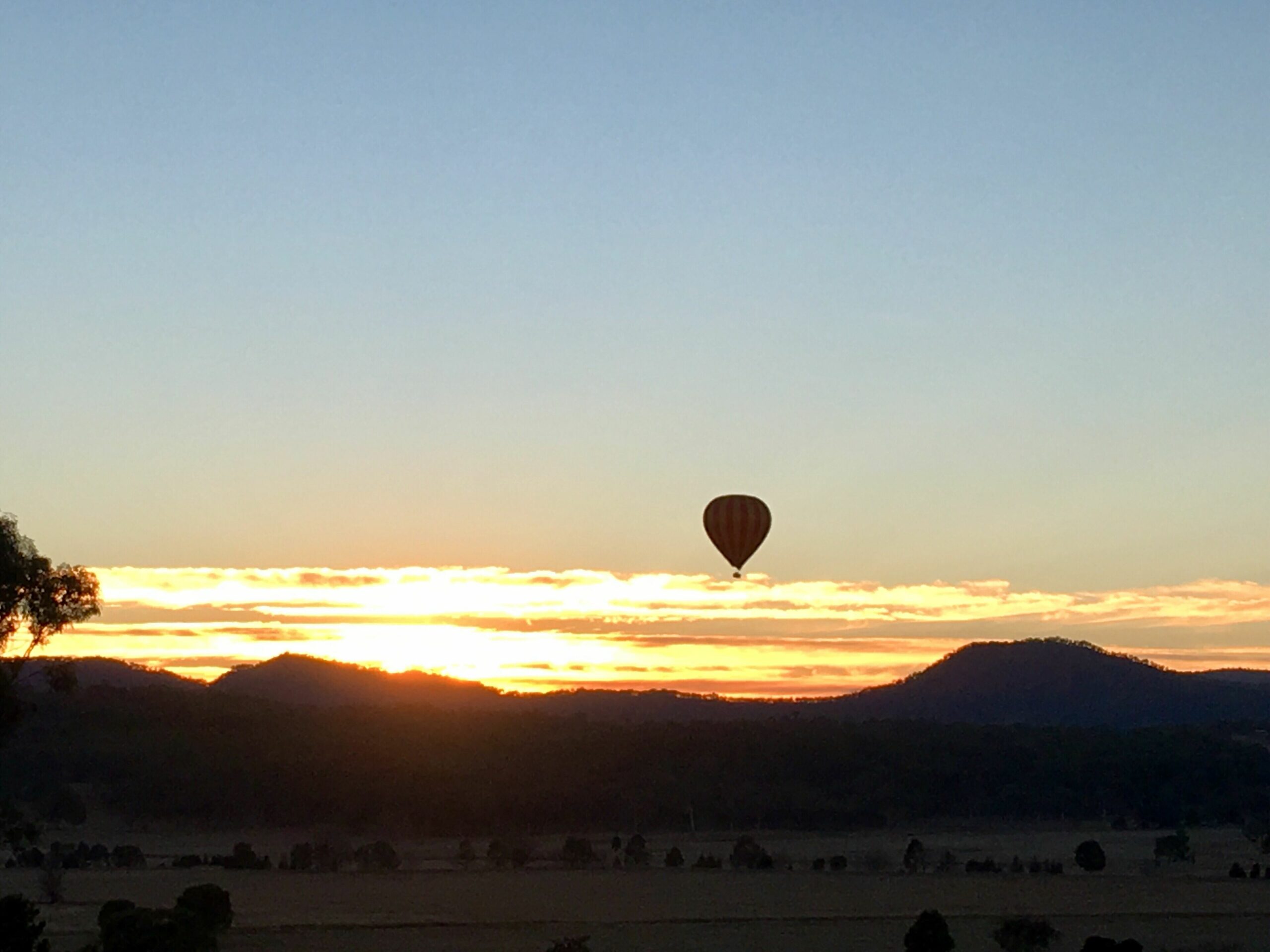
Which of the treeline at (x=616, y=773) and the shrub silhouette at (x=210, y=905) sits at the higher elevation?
the shrub silhouette at (x=210, y=905)

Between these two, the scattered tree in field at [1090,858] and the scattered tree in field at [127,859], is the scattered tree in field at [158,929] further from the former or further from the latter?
the scattered tree in field at [1090,858]

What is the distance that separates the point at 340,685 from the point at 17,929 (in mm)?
162331

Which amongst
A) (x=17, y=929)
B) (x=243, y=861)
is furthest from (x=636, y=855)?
(x=17, y=929)

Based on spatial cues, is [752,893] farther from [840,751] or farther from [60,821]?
[840,751]

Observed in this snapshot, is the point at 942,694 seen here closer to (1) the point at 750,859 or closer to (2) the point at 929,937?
(1) the point at 750,859

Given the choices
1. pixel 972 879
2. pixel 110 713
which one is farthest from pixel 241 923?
pixel 110 713

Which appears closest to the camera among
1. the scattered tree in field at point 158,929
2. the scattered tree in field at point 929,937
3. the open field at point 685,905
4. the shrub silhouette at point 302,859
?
the scattered tree in field at point 158,929

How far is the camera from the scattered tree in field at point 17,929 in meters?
24.3

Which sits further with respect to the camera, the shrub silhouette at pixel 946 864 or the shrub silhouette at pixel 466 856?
the shrub silhouette at pixel 466 856

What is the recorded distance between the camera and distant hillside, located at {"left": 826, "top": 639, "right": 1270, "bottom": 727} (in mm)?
150750

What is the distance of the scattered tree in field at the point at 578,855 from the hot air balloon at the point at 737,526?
56.8 ft

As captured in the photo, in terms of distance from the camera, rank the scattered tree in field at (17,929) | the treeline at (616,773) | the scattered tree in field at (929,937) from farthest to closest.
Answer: the treeline at (616,773)
the scattered tree in field at (929,937)
the scattered tree in field at (17,929)

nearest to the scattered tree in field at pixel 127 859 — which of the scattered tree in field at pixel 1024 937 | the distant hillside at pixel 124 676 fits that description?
the scattered tree in field at pixel 1024 937

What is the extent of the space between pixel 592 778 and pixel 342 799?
14467mm
